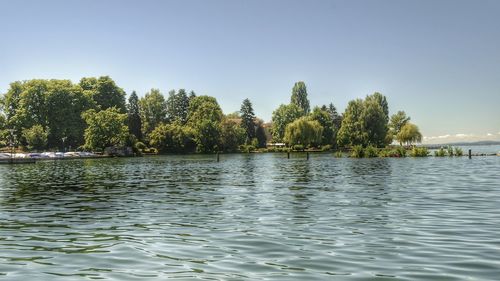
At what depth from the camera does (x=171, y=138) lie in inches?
5684

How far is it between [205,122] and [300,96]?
56.6 metres

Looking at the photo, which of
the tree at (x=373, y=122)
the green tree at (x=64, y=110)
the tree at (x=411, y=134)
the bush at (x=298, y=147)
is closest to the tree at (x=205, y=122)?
the bush at (x=298, y=147)

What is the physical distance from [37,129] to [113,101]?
33.1 m

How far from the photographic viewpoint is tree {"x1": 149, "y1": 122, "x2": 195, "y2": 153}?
144 m

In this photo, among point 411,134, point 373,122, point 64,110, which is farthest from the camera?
point 64,110

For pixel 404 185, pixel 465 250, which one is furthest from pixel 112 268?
pixel 404 185

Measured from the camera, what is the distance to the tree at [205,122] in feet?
473

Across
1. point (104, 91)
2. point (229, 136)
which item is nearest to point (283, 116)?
point (229, 136)

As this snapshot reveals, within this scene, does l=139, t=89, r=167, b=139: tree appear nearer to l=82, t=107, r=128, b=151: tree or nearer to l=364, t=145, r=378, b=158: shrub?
l=82, t=107, r=128, b=151: tree

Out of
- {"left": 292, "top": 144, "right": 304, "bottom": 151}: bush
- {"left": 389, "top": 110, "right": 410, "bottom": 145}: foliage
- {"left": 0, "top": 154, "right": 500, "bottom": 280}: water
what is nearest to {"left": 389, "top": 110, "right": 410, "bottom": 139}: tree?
{"left": 389, "top": 110, "right": 410, "bottom": 145}: foliage

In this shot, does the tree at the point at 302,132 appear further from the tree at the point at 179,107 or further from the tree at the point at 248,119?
the tree at the point at 179,107

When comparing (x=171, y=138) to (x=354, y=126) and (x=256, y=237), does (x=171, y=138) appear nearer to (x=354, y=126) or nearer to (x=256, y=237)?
(x=354, y=126)

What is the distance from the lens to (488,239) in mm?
13453

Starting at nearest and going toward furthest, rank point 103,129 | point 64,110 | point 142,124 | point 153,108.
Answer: point 103,129 < point 64,110 < point 142,124 < point 153,108
